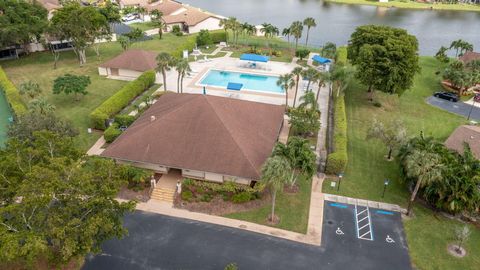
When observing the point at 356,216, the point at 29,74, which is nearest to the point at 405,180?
the point at 356,216

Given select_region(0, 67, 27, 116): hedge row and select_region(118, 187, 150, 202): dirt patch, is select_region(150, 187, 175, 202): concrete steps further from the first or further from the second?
select_region(0, 67, 27, 116): hedge row

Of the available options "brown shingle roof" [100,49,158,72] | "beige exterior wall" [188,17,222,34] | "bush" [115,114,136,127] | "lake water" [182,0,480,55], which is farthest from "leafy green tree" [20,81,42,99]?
"lake water" [182,0,480,55]

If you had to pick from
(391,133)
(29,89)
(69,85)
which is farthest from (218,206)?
(29,89)

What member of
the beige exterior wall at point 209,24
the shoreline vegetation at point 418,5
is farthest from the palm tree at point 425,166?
the shoreline vegetation at point 418,5

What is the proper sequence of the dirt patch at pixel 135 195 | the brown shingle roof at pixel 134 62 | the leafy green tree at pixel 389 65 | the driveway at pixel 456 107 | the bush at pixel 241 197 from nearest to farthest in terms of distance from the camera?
the bush at pixel 241 197
the dirt patch at pixel 135 195
the leafy green tree at pixel 389 65
the driveway at pixel 456 107
the brown shingle roof at pixel 134 62

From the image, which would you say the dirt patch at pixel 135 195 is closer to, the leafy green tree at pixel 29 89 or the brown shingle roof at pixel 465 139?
the leafy green tree at pixel 29 89
